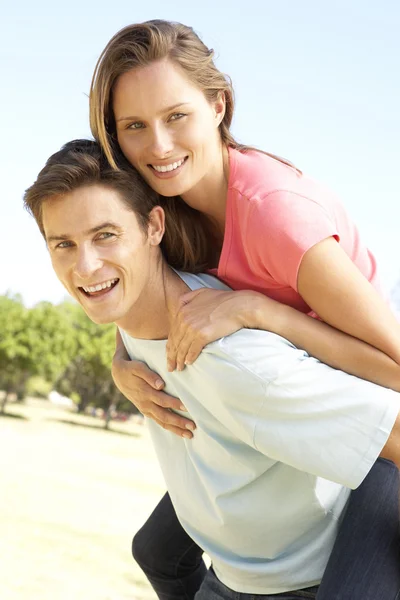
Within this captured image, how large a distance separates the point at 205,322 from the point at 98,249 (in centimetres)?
53

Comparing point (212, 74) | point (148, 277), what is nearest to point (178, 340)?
point (148, 277)

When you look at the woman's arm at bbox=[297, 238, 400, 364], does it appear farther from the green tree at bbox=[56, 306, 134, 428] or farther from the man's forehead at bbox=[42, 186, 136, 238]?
the green tree at bbox=[56, 306, 134, 428]

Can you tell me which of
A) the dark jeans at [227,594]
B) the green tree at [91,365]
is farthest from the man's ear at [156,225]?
the green tree at [91,365]

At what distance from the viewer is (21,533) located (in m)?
19.0

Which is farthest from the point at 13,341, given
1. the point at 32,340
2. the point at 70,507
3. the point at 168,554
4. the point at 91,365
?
the point at 168,554

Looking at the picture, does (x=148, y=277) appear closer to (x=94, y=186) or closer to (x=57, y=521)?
(x=94, y=186)

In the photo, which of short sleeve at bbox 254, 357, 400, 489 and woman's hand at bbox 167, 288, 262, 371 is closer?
short sleeve at bbox 254, 357, 400, 489

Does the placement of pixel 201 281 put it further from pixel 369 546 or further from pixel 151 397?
pixel 369 546

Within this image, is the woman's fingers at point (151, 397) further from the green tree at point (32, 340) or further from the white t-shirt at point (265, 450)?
the green tree at point (32, 340)

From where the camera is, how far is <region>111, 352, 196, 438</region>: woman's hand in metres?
3.04

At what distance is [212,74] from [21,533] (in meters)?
17.5

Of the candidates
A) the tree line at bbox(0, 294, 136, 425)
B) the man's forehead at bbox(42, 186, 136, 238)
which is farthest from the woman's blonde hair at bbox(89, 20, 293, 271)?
the tree line at bbox(0, 294, 136, 425)

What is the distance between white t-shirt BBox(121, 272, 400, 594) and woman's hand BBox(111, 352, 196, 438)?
40 millimetres

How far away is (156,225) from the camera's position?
3.23 m
